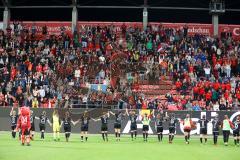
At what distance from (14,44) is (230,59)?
67.5ft

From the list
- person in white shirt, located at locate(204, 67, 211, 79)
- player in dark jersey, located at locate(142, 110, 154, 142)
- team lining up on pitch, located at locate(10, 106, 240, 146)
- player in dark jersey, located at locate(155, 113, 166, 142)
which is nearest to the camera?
team lining up on pitch, located at locate(10, 106, 240, 146)

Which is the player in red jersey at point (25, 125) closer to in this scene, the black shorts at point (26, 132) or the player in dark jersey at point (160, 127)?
the black shorts at point (26, 132)

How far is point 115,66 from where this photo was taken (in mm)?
44938

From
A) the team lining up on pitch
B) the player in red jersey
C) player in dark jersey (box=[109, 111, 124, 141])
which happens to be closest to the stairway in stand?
the team lining up on pitch

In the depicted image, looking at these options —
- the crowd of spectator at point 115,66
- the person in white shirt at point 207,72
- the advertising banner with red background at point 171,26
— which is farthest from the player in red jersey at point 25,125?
the advertising banner with red background at point 171,26

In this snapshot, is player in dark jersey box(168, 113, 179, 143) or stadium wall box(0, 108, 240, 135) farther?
stadium wall box(0, 108, 240, 135)

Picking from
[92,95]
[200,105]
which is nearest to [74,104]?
[92,95]

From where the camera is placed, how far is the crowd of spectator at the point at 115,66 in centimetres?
4059

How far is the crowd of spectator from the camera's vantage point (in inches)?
1598

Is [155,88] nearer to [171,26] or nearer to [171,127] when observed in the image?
[171,26]

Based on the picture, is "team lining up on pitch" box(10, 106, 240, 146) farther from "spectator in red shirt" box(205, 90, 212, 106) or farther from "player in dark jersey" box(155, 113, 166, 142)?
"spectator in red shirt" box(205, 90, 212, 106)

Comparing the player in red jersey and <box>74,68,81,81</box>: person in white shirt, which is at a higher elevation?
<box>74,68,81,81</box>: person in white shirt

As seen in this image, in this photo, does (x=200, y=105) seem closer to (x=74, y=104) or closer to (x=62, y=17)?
(x=74, y=104)

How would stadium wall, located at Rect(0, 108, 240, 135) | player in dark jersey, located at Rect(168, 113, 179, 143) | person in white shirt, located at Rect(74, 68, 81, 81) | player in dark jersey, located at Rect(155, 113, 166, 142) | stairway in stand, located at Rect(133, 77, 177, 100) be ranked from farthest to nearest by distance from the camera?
person in white shirt, located at Rect(74, 68, 81, 81), stairway in stand, located at Rect(133, 77, 177, 100), stadium wall, located at Rect(0, 108, 240, 135), player in dark jersey, located at Rect(155, 113, 166, 142), player in dark jersey, located at Rect(168, 113, 179, 143)
